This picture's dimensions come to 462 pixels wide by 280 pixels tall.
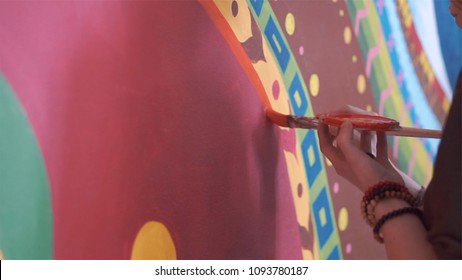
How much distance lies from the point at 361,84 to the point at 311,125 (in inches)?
15.3

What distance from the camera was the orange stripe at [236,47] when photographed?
94 centimetres

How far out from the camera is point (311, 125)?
1.00 metres

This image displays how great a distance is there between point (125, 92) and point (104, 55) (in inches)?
2.0

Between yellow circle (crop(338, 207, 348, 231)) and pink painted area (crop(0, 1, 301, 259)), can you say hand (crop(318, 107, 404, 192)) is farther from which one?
yellow circle (crop(338, 207, 348, 231))

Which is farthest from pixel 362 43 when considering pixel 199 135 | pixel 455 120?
pixel 455 120

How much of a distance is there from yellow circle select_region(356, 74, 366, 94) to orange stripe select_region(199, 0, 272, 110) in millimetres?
335

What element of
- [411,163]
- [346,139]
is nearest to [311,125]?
[346,139]

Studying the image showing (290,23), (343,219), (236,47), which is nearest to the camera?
(236,47)

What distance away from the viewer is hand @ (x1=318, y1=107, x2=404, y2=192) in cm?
70

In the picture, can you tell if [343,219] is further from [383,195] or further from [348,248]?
[383,195]

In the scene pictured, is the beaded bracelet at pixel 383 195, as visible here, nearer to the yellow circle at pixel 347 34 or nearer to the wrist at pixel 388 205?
the wrist at pixel 388 205

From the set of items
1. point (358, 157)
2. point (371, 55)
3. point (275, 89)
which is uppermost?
point (371, 55)

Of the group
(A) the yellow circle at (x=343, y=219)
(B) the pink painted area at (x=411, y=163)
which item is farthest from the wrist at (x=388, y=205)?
(B) the pink painted area at (x=411, y=163)

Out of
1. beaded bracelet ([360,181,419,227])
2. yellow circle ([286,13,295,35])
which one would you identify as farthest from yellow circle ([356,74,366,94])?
beaded bracelet ([360,181,419,227])
